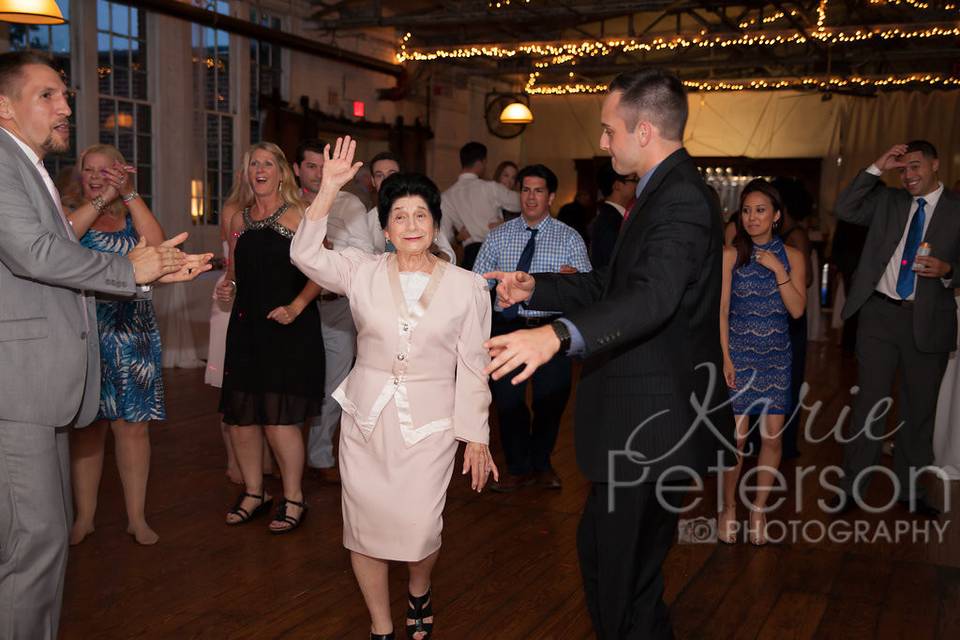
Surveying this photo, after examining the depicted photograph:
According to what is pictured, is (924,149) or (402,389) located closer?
(402,389)

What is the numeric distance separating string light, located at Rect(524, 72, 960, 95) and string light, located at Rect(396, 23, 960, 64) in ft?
4.24

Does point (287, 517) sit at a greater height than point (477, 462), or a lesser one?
lesser

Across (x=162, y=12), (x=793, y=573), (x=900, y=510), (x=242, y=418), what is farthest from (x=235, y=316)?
(x=162, y=12)

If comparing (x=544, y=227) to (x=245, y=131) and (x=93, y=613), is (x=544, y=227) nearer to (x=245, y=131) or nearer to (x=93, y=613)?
(x=93, y=613)

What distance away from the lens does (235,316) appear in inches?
154

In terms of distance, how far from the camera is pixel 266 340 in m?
3.86

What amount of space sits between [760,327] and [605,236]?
77.8 inches

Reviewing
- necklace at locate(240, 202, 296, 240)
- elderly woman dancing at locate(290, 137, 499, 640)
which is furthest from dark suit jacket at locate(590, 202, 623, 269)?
elderly woman dancing at locate(290, 137, 499, 640)

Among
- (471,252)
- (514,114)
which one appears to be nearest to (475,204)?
(471,252)

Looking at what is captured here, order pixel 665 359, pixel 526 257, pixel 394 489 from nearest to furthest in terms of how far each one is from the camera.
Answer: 1. pixel 665 359
2. pixel 394 489
3. pixel 526 257

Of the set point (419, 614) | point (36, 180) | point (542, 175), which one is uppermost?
point (542, 175)

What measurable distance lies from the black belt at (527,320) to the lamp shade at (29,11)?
9.93 ft

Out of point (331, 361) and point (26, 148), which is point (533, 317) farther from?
point (26, 148)

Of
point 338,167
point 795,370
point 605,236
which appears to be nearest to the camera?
point 338,167
